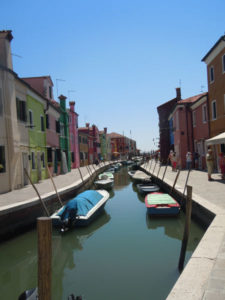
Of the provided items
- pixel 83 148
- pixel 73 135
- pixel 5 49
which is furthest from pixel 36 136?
pixel 83 148

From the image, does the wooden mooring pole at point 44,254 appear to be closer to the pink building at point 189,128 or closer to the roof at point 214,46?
the roof at point 214,46

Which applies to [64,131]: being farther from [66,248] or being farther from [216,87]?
[66,248]

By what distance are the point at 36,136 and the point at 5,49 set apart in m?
6.52

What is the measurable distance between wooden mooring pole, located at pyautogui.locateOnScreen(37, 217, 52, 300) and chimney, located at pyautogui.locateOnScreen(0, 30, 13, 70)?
12803 mm

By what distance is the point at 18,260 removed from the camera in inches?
311

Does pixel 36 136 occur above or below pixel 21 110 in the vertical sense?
below

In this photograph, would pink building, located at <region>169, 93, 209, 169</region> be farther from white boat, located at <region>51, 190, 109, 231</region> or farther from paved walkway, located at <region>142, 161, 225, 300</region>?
paved walkway, located at <region>142, 161, 225, 300</region>

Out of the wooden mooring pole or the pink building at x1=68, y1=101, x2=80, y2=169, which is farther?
the pink building at x1=68, y1=101, x2=80, y2=169

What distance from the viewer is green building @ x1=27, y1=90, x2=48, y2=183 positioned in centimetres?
1828

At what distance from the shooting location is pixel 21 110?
55.6 feet

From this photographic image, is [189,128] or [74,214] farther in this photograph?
[189,128]

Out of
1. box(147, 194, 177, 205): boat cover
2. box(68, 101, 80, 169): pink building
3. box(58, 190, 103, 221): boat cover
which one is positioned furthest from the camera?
box(68, 101, 80, 169): pink building

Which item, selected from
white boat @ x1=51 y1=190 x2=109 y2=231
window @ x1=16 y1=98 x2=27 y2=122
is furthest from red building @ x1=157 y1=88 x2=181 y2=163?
white boat @ x1=51 y1=190 x2=109 y2=231

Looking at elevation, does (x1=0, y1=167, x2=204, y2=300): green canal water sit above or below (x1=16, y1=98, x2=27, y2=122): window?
below
